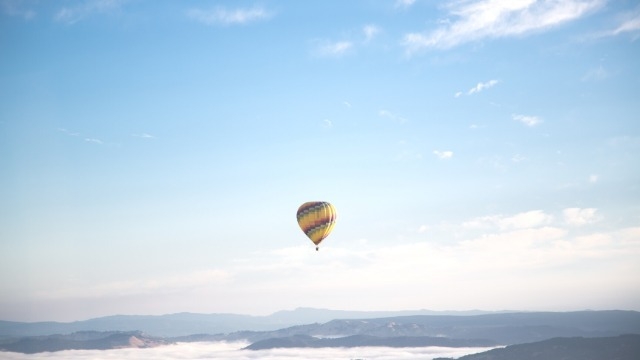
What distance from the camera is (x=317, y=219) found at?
11400 cm

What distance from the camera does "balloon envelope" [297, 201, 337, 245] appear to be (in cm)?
11406

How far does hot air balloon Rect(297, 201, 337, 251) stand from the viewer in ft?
374

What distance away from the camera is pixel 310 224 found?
4523 inches

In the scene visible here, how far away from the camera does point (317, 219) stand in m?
114

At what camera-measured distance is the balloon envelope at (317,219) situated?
11406 cm

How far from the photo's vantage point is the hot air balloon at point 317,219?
114 metres
